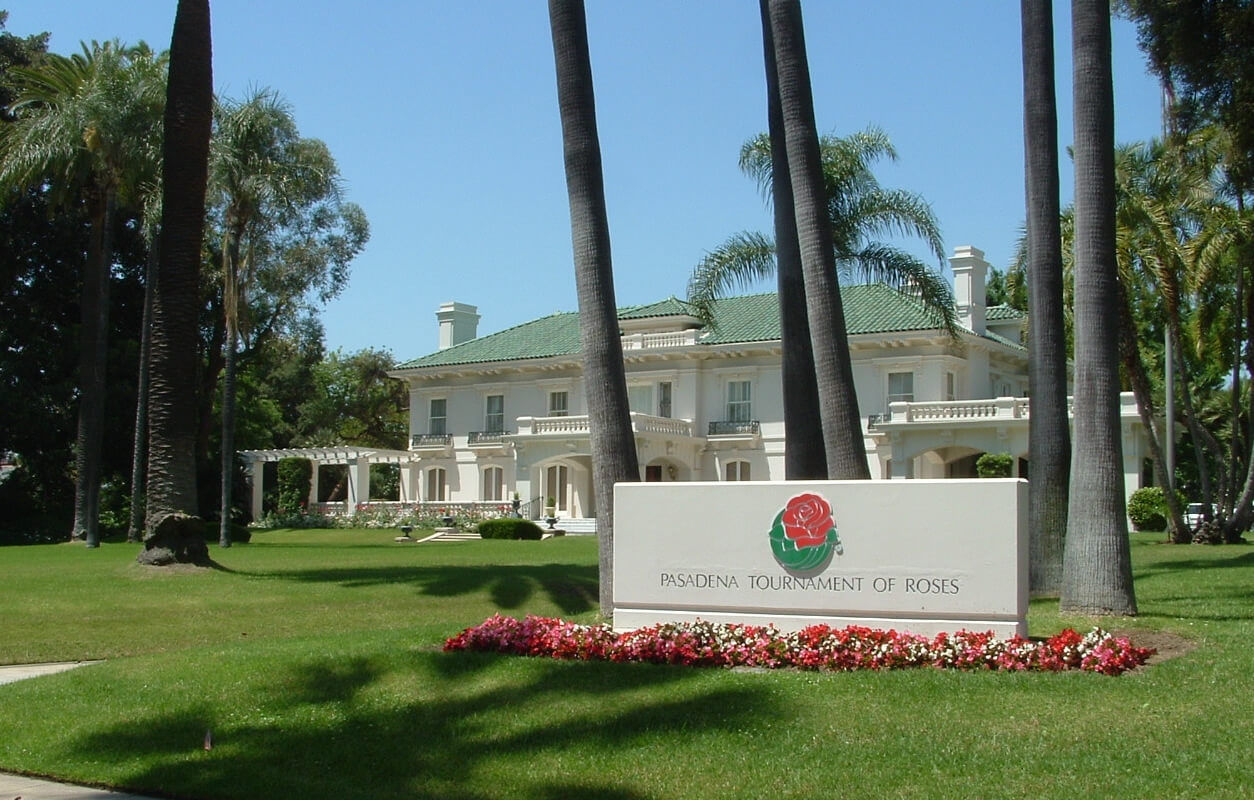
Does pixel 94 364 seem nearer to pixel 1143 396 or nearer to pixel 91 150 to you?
pixel 91 150

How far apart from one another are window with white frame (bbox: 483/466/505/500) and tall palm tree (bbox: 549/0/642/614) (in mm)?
41451

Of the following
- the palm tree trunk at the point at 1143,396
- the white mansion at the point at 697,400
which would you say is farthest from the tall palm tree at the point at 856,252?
the white mansion at the point at 697,400

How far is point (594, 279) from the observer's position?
13.6m

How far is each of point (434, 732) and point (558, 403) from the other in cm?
4564

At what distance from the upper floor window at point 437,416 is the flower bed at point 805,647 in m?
46.0

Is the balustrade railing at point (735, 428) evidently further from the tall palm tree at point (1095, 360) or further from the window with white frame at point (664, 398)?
the tall palm tree at point (1095, 360)

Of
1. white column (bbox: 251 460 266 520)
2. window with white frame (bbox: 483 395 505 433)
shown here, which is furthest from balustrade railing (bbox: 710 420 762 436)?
white column (bbox: 251 460 266 520)

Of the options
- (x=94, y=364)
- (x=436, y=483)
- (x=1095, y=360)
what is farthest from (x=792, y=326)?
(x=436, y=483)

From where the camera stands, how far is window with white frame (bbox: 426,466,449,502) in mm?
56594

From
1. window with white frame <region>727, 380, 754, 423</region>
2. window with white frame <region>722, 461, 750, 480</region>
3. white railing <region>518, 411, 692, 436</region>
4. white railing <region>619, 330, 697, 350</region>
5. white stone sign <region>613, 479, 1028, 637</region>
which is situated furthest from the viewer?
white railing <region>619, 330, 697, 350</region>

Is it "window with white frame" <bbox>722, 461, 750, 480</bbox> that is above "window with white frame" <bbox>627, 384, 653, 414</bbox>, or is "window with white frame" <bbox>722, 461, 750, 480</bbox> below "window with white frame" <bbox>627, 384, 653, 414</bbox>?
below

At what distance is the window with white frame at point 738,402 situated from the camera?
50.4 metres

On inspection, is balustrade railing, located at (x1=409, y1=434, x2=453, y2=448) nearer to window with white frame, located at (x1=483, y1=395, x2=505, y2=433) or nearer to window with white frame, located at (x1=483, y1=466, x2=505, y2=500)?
window with white frame, located at (x1=483, y1=395, x2=505, y2=433)

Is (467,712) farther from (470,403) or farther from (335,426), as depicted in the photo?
(335,426)
